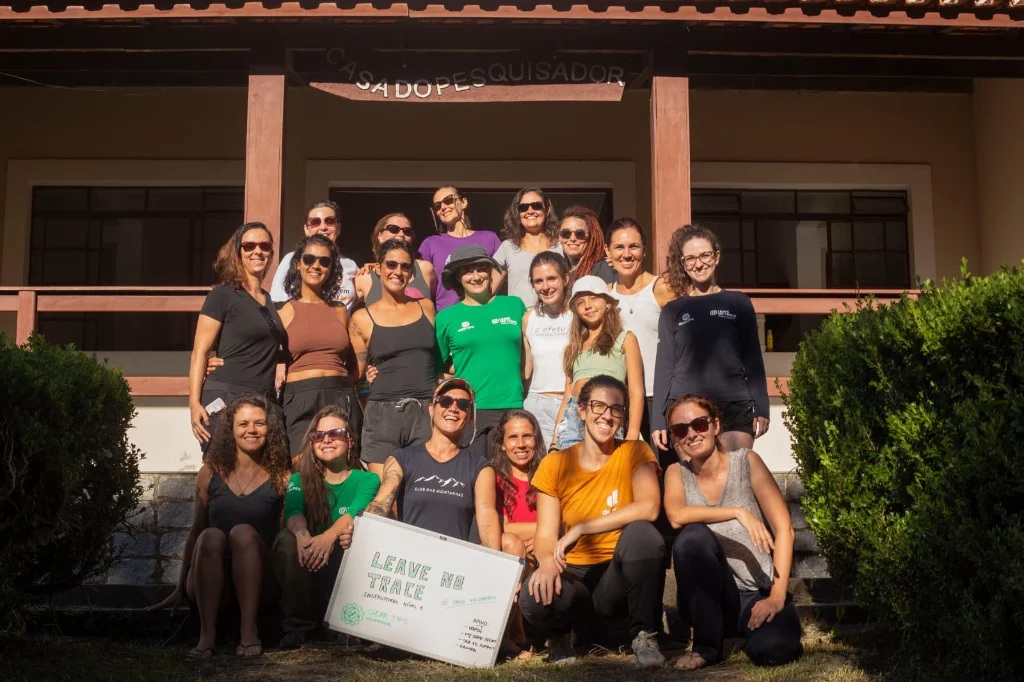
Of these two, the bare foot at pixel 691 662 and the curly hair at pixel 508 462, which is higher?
the curly hair at pixel 508 462

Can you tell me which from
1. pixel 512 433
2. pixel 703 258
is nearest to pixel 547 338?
pixel 512 433

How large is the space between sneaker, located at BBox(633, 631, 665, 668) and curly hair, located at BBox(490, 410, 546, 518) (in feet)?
3.00

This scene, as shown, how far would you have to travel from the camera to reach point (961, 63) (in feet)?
29.6

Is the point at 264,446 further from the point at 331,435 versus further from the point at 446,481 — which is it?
the point at 446,481

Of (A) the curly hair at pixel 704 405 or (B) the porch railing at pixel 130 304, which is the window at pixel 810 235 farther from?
(A) the curly hair at pixel 704 405

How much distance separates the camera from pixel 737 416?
5.49 metres

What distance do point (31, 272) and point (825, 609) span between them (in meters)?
8.21

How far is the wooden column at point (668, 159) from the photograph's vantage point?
7695 millimetres

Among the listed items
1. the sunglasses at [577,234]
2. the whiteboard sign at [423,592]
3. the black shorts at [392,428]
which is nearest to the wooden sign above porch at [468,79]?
the sunglasses at [577,234]

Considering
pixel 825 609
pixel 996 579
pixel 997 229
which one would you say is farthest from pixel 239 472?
pixel 997 229

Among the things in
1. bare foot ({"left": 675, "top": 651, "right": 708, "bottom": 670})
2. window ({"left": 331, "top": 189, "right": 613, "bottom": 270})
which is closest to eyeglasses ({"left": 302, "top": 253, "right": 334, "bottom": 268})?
bare foot ({"left": 675, "top": 651, "right": 708, "bottom": 670})

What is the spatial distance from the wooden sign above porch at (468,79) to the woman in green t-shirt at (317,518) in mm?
3092

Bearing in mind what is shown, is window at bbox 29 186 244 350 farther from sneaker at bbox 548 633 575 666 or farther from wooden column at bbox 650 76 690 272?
sneaker at bbox 548 633 575 666

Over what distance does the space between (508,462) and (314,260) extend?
1.53 m
